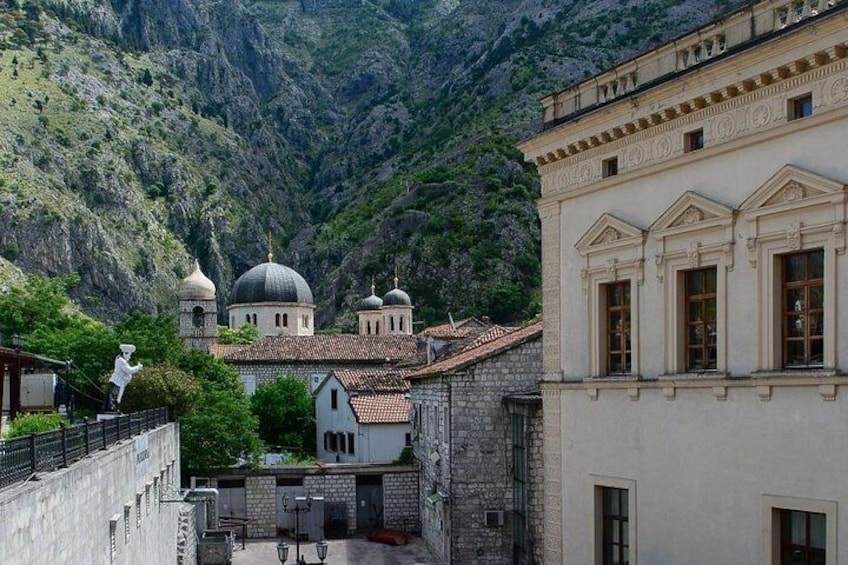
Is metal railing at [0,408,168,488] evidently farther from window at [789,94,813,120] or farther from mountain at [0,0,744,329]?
mountain at [0,0,744,329]

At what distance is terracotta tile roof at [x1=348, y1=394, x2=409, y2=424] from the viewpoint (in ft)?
158

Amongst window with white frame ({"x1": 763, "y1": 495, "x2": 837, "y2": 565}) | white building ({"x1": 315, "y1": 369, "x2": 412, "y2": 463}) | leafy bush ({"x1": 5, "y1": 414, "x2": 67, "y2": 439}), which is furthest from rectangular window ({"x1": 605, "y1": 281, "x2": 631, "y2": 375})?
white building ({"x1": 315, "y1": 369, "x2": 412, "y2": 463})

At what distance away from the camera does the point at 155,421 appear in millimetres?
28812

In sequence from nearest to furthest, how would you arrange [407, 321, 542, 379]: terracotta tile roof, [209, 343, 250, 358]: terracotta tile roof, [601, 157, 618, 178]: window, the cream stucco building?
the cream stucco building, [601, 157, 618, 178]: window, [407, 321, 542, 379]: terracotta tile roof, [209, 343, 250, 358]: terracotta tile roof

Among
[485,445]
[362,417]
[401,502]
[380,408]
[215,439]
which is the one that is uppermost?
[485,445]

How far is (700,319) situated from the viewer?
1781 centimetres

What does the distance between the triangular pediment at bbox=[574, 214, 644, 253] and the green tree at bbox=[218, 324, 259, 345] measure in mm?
65048

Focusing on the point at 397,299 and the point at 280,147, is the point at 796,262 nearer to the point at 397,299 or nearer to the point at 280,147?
the point at 397,299

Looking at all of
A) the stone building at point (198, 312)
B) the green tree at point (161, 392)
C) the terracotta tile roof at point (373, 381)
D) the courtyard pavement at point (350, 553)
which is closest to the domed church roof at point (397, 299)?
the stone building at point (198, 312)

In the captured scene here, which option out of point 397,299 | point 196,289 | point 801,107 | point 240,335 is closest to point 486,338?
point 801,107

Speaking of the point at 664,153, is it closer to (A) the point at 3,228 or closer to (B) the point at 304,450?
(B) the point at 304,450

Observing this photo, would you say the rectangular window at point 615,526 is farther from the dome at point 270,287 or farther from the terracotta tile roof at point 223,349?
the dome at point 270,287

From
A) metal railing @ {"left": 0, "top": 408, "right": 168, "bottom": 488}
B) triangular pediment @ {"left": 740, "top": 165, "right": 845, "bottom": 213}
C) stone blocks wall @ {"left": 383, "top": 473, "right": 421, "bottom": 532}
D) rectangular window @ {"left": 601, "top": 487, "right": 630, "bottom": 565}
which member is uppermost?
triangular pediment @ {"left": 740, "top": 165, "right": 845, "bottom": 213}

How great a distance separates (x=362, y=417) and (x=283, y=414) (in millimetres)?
12207
